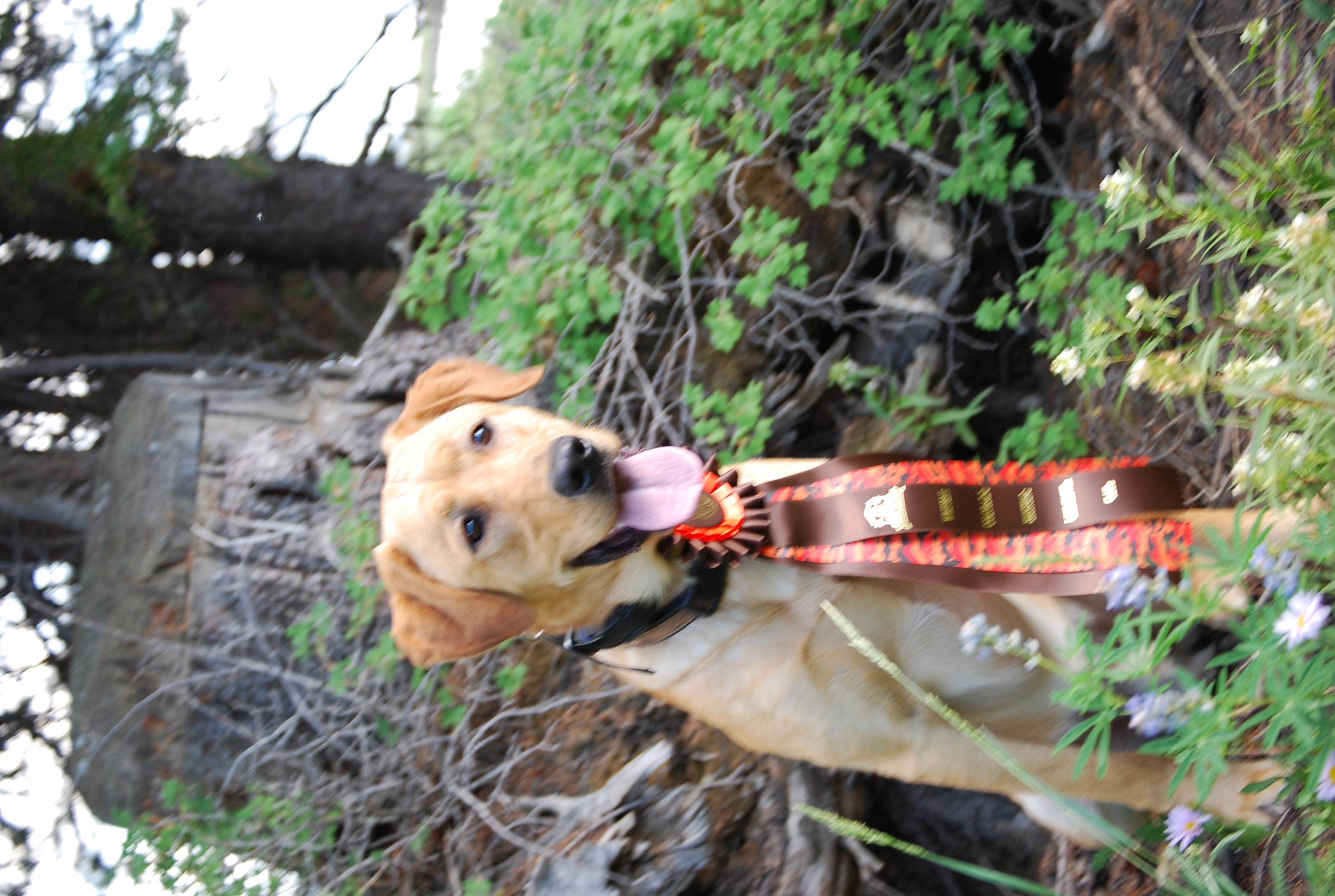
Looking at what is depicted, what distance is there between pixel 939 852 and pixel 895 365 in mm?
1810

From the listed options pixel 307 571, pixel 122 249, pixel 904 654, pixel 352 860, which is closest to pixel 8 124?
pixel 122 249

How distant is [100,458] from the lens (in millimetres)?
4410

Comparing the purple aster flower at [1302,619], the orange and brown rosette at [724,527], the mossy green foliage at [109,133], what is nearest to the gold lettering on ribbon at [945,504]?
the orange and brown rosette at [724,527]

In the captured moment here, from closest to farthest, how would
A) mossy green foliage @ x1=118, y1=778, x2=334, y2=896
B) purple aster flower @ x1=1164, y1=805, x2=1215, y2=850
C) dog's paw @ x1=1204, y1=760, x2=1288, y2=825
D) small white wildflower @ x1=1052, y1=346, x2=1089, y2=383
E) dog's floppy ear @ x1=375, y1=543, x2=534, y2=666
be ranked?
purple aster flower @ x1=1164, y1=805, x2=1215, y2=850 → small white wildflower @ x1=1052, y1=346, x2=1089, y2=383 → dog's floppy ear @ x1=375, y1=543, x2=534, y2=666 → dog's paw @ x1=1204, y1=760, x2=1288, y2=825 → mossy green foliage @ x1=118, y1=778, x2=334, y2=896

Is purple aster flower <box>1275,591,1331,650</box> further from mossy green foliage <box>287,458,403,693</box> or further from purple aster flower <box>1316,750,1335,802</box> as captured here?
mossy green foliage <box>287,458,403,693</box>

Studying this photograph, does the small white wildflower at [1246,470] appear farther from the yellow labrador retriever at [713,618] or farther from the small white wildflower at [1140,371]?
the yellow labrador retriever at [713,618]

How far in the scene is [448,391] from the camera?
2.35 meters

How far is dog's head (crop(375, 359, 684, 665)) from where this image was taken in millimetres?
1941

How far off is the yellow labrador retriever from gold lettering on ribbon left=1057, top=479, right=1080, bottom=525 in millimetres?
Answer: 217

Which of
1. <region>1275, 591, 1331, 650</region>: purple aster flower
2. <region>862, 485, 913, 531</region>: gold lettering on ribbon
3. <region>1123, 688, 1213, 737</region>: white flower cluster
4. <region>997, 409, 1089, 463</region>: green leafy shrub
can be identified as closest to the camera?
<region>1275, 591, 1331, 650</region>: purple aster flower

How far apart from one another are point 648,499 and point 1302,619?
1.20m

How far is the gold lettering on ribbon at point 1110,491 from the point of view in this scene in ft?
7.17

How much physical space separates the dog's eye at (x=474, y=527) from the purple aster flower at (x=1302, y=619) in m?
1.44

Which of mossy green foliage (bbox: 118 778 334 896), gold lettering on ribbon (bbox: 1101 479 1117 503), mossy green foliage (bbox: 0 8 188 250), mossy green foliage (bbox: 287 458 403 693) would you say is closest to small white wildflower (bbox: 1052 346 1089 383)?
gold lettering on ribbon (bbox: 1101 479 1117 503)
